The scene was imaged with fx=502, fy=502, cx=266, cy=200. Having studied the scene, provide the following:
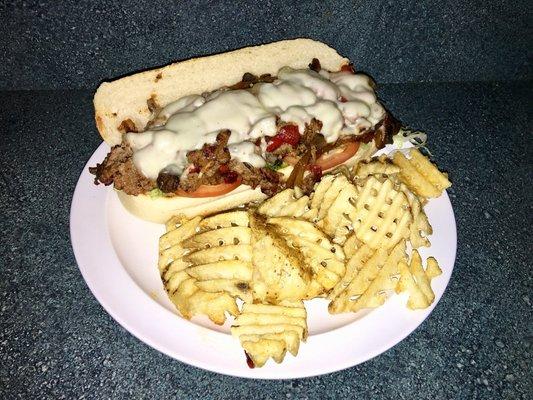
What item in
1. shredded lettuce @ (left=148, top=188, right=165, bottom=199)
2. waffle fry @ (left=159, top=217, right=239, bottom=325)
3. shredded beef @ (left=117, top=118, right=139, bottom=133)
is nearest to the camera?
waffle fry @ (left=159, top=217, right=239, bottom=325)

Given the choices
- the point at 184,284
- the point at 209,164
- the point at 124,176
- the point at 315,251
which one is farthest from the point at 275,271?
the point at 124,176

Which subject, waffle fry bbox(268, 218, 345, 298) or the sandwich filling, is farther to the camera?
the sandwich filling

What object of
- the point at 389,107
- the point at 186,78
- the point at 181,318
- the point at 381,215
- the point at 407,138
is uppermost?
the point at 186,78

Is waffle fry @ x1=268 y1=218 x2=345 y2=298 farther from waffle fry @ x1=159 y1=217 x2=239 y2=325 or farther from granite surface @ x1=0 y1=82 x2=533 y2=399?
granite surface @ x1=0 y1=82 x2=533 y2=399

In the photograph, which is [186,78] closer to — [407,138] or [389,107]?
[407,138]

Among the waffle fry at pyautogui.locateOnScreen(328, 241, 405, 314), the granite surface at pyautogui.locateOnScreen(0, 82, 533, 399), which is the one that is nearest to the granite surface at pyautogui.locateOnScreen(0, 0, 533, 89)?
the granite surface at pyautogui.locateOnScreen(0, 82, 533, 399)

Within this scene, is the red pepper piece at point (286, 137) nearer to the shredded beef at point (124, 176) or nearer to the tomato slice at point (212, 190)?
the tomato slice at point (212, 190)
